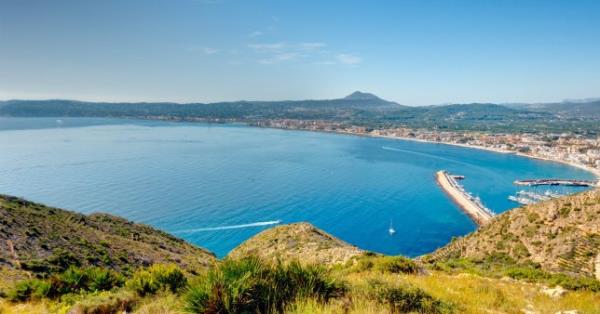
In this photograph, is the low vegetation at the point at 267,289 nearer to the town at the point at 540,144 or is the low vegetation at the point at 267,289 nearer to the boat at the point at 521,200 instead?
the boat at the point at 521,200

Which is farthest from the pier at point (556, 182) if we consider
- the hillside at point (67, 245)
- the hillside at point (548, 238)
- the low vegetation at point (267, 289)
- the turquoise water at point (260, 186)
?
the hillside at point (67, 245)

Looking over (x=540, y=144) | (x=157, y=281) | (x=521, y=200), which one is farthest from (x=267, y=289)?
(x=540, y=144)

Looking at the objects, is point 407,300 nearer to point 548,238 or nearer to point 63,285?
point 63,285

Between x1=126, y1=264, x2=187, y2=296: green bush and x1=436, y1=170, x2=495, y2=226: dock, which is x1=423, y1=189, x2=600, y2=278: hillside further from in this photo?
x1=436, y1=170, x2=495, y2=226: dock

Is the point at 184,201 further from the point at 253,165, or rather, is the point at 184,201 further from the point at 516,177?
the point at 516,177

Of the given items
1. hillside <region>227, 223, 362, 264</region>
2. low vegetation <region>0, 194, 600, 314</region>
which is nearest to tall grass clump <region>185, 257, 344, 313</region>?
low vegetation <region>0, 194, 600, 314</region>
